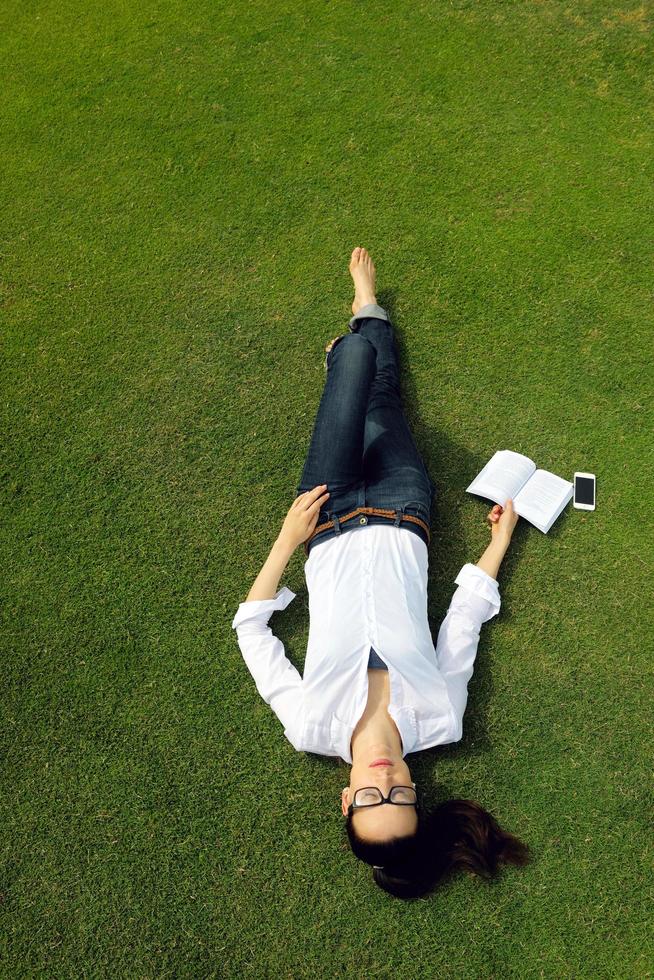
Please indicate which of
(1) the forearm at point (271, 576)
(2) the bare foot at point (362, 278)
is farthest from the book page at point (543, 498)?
(2) the bare foot at point (362, 278)

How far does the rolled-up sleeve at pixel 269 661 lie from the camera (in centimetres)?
346

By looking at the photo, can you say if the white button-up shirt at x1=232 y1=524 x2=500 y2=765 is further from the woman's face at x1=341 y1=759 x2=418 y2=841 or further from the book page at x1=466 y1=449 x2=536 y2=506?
the book page at x1=466 y1=449 x2=536 y2=506

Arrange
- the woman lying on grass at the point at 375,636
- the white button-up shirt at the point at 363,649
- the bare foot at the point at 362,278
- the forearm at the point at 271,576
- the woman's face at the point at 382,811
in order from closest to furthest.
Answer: the woman's face at the point at 382,811, the woman lying on grass at the point at 375,636, the white button-up shirt at the point at 363,649, the forearm at the point at 271,576, the bare foot at the point at 362,278

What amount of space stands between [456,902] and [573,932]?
620 mm

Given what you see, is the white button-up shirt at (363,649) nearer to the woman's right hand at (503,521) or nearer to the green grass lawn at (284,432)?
the green grass lawn at (284,432)

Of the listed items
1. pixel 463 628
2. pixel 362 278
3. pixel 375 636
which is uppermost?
pixel 362 278

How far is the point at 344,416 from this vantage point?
3623mm

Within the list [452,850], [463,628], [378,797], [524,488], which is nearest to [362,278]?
[524,488]

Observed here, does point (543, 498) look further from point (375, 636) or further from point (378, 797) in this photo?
point (378, 797)

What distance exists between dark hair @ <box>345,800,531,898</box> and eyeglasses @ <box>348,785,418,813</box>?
0.23 meters

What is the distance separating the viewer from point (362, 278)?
4.46 m

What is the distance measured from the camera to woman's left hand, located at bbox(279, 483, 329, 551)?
3.60m

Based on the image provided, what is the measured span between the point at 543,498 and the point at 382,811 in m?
2.13

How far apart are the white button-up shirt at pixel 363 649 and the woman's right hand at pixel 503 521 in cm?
50
